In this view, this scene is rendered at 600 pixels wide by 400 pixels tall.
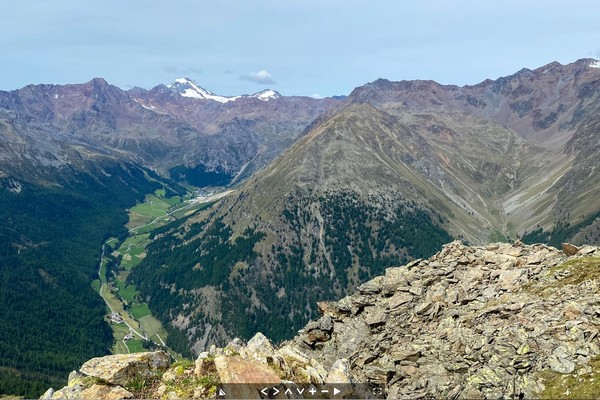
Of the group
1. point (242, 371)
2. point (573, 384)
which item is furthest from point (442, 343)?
point (242, 371)

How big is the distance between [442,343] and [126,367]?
4000 centimetres

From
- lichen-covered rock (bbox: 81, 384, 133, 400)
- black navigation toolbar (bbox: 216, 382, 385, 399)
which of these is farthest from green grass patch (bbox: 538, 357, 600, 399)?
lichen-covered rock (bbox: 81, 384, 133, 400)

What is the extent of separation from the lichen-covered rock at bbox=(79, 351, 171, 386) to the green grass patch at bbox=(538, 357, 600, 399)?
38.9m

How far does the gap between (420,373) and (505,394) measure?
409 inches

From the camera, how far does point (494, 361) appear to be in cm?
5028

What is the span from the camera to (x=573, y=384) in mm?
45000

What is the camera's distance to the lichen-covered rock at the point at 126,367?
3697cm

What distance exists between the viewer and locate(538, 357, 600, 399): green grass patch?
1724 inches

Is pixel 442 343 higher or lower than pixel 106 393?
lower

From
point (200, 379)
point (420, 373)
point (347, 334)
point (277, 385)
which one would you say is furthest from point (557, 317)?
point (200, 379)

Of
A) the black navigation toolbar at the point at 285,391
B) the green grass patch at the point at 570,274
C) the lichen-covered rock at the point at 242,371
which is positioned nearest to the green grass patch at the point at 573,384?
the green grass patch at the point at 570,274

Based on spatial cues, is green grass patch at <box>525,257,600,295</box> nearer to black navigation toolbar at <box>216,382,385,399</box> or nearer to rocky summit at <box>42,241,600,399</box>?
rocky summit at <box>42,241,600,399</box>

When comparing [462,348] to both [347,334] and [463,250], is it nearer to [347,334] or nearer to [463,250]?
[347,334]

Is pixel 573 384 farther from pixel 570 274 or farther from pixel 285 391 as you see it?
pixel 285 391
